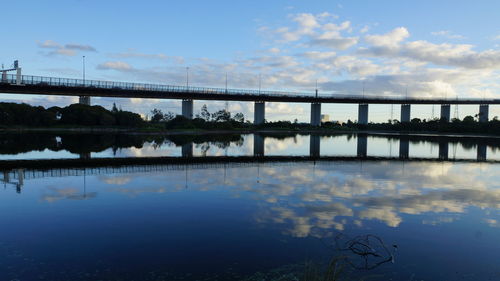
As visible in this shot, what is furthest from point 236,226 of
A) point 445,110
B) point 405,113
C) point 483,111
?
point 483,111

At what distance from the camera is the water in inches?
379

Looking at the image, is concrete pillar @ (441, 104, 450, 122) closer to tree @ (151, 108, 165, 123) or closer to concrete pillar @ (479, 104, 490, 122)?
concrete pillar @ (479, 104, 490, 122)

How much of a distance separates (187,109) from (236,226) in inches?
3993

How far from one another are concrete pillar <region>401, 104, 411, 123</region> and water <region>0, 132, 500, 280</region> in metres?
127

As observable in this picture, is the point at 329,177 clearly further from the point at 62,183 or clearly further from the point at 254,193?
the point at 62,183

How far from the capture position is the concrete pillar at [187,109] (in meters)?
112

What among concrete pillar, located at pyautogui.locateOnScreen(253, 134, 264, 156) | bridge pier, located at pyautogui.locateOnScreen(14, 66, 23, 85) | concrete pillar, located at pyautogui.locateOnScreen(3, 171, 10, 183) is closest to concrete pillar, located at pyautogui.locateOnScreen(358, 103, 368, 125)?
concrete pillar, located at pyautogui.locateOnScreen(253, 134, 264, 156)

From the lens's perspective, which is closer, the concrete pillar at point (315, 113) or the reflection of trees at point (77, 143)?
the reflection of trees at point (77, 143)

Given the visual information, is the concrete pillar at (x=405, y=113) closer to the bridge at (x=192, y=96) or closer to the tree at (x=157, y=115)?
the bridge at (x=192, y=96)

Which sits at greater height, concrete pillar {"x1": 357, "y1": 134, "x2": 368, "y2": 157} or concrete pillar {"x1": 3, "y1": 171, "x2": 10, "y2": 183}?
concrete pillar {"x1": 3, "y1": 171, "x2": 10, "y2": 183}

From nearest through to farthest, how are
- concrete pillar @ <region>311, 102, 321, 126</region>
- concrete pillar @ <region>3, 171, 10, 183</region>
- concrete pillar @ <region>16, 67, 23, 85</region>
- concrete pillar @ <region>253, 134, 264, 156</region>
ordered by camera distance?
concrete pillar @ <region>3, 171, 10, 183</region>, concrete pillar @ <region>253, 134, 264, 156</region>, concrete pillar @ <region>16, 67, 23, 85</region>, concrete pillar @ <region>311, 102, 321, 126</region>

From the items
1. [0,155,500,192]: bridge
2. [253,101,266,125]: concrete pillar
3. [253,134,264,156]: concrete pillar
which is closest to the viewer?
[0,155,500,192]: bridge

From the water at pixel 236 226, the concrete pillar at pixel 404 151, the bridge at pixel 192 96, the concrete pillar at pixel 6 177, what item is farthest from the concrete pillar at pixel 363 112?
the concrete pillar at pixel 6 177

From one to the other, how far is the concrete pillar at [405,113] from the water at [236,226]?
417ft
